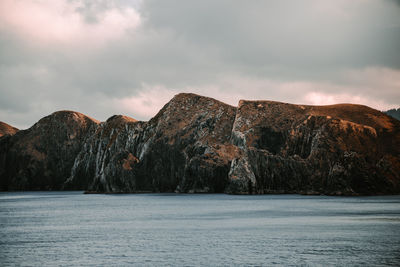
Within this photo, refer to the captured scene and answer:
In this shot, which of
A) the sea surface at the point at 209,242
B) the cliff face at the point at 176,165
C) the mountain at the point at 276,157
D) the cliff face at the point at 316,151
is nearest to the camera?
the sea surface at the point at 209,242

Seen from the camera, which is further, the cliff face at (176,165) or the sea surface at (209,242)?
the cliff face at (176,165)

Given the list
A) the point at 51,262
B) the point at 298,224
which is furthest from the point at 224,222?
the point at 51,262

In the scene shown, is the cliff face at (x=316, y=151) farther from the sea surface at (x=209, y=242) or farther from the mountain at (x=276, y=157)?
A: the sea surface at (x=209, y=242)

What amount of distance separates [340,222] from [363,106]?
137m

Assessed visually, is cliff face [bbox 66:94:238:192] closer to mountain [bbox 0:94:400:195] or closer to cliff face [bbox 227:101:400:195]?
mountain [bbox 0:94:400:195]

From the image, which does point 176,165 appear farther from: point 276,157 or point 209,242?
point 209,242

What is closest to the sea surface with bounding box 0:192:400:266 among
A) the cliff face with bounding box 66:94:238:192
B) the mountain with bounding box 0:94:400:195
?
the mountain with bounding box 0:94:400:195

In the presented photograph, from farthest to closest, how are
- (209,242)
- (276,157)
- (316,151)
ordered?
Result: 1. (276,157)
2. (316,151)
3. (209,242)

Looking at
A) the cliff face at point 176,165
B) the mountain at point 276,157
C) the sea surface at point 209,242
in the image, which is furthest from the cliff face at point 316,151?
the sea surface at point 209,242

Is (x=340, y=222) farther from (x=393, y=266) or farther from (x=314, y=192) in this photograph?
(x=314, y=192)

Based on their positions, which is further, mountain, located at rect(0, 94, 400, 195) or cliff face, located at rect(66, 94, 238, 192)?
cliff face, located at rect(66, 94, 238, 192)

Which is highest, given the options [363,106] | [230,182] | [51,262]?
[363,106]

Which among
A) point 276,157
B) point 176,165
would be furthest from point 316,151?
point 176,165

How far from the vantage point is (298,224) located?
2344 inches
